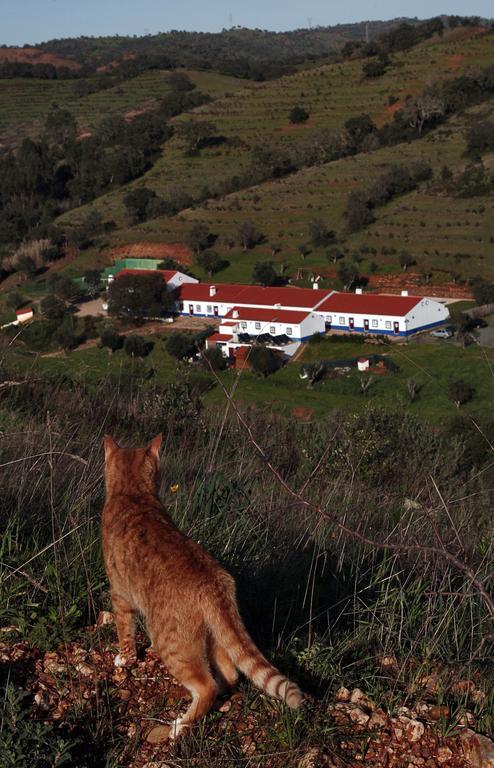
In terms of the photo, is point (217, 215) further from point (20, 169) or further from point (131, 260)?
point (20, 169)

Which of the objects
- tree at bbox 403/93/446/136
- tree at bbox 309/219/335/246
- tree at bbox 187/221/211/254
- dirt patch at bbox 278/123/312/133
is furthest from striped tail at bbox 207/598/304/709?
dirt patch at bbox 278/123/312/133

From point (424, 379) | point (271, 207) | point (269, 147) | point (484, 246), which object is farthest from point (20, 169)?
point (424, 379)

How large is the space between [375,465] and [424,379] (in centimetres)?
2010

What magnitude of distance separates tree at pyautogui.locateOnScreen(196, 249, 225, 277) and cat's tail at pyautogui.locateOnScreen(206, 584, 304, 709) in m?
47.0

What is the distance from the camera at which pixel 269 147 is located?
214ft

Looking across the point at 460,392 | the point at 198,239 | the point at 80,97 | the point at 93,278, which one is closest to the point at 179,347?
the point at 460,392

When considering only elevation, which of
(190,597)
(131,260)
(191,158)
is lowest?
Result: (131,260)

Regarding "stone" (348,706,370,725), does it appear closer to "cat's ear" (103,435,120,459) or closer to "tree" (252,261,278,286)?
"cat's ear" (103,435,120,459)

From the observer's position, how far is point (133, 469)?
292 centimetres

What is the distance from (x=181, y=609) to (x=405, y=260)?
42.6 meters

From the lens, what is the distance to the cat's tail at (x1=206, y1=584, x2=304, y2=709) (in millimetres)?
2113

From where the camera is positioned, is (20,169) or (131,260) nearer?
(131,260)

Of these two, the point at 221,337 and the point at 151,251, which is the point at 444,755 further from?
the point at 151,251

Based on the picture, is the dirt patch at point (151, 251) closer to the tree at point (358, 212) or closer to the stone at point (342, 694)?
the tree at point (358, 212)
